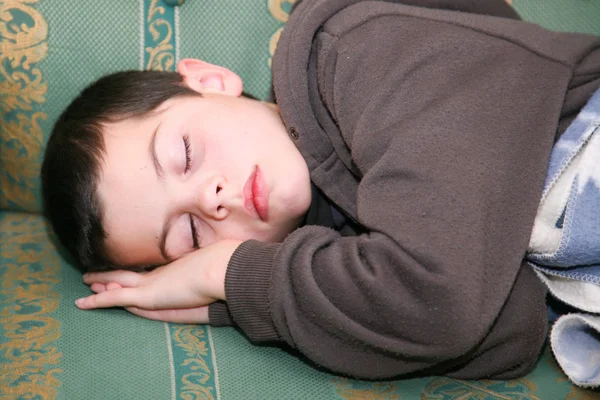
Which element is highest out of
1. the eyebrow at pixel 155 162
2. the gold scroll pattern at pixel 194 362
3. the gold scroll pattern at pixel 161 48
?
the gold scroll pattern at pixel 161 48

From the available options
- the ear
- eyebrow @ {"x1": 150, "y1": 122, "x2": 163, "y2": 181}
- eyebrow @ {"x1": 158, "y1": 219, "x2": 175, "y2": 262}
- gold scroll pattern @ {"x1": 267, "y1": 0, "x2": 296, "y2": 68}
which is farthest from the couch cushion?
gold scroll pattern @ {"x1": 267, "y1": 0, "x2": 296, "y2": 68}

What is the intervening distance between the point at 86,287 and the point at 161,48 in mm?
421

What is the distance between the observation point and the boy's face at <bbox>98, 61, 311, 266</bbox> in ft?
3.07

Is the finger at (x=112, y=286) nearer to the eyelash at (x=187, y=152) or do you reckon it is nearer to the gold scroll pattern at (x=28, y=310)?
the gold scroll pattern at (x=28, y=310)

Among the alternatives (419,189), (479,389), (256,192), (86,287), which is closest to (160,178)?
(256,192)

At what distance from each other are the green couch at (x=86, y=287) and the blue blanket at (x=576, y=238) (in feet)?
0.16

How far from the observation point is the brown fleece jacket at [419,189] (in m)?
0.76

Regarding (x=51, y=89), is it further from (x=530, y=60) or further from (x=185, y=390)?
(x=530, y=60)

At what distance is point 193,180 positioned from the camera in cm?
94

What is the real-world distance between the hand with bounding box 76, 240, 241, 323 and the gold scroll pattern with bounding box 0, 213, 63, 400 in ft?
0.21

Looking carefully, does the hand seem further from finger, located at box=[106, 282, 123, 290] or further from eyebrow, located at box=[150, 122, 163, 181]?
eyebrow, located at box=[150, 122, 163, 181]

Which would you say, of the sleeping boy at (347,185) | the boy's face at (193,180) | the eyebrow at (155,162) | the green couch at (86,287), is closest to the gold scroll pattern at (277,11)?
the green couch at (86,287)

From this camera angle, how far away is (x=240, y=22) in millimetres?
1165

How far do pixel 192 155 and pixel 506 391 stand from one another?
1.72ft
